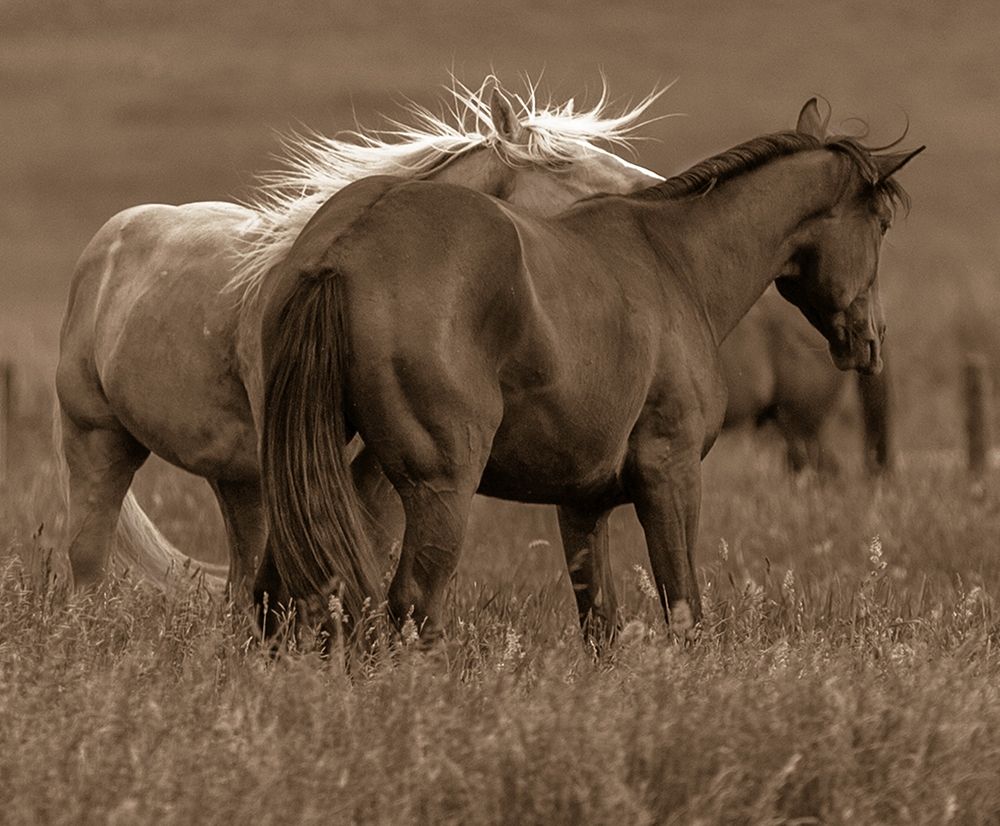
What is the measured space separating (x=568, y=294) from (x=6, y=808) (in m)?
2.21

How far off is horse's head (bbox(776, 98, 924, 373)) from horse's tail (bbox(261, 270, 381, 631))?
194cm

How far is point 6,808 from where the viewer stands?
3572mm

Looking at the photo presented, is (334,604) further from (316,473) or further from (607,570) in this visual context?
(607,570)

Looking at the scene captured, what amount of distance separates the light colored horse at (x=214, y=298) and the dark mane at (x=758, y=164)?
0.32m

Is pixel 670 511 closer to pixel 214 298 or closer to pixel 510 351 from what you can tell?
pixel 510 351

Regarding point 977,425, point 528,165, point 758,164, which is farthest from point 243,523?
point 977,425

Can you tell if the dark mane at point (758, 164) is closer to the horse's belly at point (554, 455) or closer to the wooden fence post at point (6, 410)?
the horse's belly at point (554, 455)

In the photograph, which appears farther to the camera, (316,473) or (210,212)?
(210,212)

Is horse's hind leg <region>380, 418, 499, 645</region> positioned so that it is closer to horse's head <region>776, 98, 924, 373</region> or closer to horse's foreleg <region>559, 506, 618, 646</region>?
horse's foreleg <region>559, 506, 618, 646</region>

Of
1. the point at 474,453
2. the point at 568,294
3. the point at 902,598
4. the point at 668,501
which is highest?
the point at 568,294

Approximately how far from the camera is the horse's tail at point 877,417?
13758 mm

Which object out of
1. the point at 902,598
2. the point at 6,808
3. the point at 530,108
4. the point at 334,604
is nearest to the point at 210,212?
the point at 530,108

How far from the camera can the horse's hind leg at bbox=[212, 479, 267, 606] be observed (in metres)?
6.68

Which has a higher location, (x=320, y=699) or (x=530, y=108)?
(x=530, y=108)
